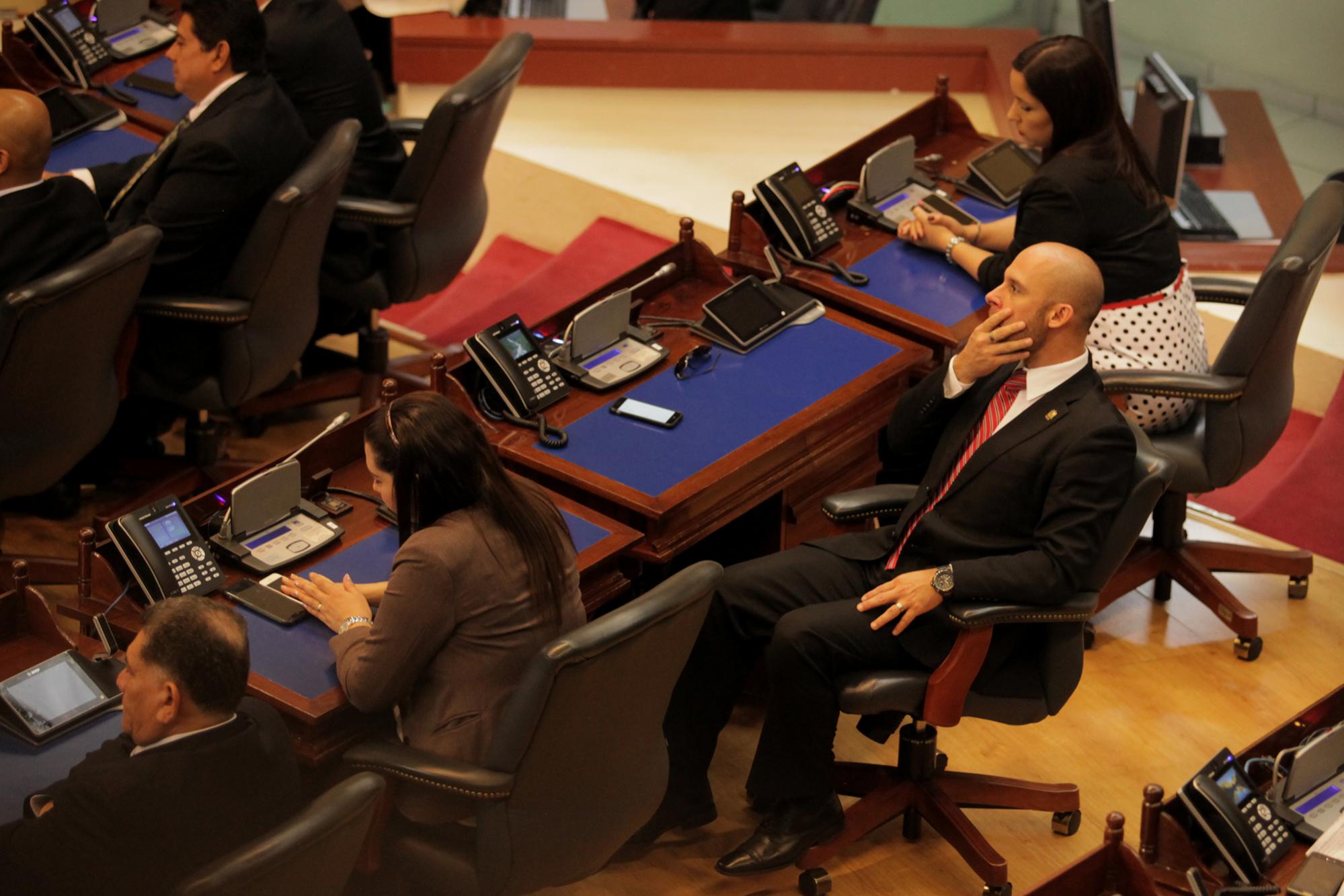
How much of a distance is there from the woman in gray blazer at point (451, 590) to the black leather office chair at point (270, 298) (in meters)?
1.24

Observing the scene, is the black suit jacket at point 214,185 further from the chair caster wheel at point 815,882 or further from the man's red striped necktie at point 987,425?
the chair caster wheel at point 815,882

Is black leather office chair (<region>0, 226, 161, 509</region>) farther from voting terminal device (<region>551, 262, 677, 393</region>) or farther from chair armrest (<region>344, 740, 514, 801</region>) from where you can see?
chair armrest (<region>344, 740, 514, 801</region>)

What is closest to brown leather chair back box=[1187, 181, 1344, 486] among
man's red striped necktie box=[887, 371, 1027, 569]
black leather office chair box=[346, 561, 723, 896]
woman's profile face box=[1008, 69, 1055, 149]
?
woman's profile face box=[1008, 69, 1055, 149]

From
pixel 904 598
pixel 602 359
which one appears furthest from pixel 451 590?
pixel 602 359

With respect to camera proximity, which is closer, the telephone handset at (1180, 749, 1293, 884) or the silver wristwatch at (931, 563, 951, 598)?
the telephone handset at (1180, 749, 1293, 884)

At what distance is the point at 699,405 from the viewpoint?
12.0ft

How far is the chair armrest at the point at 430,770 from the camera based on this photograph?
2.68 metres

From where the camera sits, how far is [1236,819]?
2961 millimetres

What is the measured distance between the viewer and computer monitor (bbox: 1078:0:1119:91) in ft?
15.5

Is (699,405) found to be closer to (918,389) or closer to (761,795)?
(918,389)

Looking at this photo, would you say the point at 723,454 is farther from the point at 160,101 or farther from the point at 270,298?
the point at 160,101

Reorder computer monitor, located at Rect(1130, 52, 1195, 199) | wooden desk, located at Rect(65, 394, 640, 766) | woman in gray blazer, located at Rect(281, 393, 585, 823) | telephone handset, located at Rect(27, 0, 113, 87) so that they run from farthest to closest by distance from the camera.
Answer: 1. computer monitor, located at Rect(1130, 52, 1195, 199)
2. telephone handset, located at Rect(27, 0, 113, 87)
3. wooden desk, located at Rect(65, 394, 640, 766)
4. woman in gray blazer, located at Rect(281, 393, 585, 823)

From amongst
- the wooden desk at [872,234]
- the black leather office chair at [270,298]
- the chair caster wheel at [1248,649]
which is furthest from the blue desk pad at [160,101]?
the chair caster wheel at [1248,649]

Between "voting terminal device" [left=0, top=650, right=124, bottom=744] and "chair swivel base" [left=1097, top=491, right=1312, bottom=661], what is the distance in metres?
2.31
